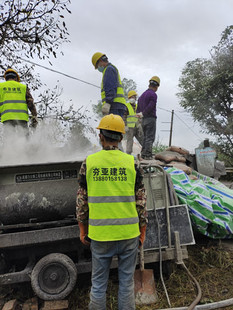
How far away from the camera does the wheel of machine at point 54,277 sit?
2684 millimetres

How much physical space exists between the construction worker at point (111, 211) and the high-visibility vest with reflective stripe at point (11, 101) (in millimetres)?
3026

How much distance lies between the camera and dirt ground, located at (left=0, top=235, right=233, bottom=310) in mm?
2900

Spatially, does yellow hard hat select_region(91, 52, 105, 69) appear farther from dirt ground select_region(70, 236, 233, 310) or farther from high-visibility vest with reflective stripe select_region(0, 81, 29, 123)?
dirt ground select_region(70, 236, 233, 310)

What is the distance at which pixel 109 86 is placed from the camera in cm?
468

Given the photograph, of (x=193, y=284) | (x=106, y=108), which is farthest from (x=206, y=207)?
(x=106, y=108)

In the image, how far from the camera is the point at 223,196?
14.5ft

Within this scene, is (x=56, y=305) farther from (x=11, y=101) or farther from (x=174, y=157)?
(x=174, y=157)

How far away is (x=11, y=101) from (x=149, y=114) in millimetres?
3103

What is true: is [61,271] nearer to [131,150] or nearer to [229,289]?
[229,289]

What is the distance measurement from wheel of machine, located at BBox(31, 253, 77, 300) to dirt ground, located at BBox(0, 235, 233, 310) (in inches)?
11.5

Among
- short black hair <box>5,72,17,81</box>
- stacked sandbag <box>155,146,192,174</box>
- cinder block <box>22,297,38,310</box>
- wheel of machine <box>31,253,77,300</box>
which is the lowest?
cinder block <box>22,297,38,310</box>

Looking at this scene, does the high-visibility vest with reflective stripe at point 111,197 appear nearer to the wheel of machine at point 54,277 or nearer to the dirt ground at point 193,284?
the wheel of machine at point 54,277

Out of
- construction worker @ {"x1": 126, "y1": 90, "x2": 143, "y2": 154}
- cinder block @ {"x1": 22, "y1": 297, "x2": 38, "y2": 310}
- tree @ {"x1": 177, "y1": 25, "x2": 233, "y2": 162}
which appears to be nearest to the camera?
cinder block @ {"x1": 22, "y1": 297, "x2": 38, "y2": 310}

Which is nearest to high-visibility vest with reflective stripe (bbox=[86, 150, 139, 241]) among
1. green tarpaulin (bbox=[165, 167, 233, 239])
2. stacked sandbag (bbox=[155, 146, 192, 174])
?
green tarpaulin (bbox=[165, 167, 233, 239])
